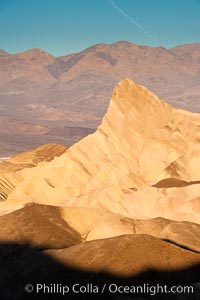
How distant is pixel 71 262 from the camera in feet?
93.4

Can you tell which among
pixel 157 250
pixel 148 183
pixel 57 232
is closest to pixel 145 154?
pixel 148 183

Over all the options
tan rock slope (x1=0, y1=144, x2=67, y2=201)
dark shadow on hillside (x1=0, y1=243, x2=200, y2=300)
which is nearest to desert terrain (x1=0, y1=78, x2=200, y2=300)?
dark shadow on hillside (x1=0, y1=243, x2=200, y2=300)

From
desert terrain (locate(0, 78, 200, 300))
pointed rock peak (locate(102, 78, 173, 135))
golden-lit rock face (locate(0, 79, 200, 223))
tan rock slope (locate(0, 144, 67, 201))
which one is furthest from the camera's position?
tan rock slope (locate(0, 144, 67, 201))

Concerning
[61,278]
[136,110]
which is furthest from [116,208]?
[61,278]

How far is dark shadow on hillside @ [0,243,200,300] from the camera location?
24719 mm

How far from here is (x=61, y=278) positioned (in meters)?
27.1

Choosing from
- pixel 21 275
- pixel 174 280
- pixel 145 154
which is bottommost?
pixel 21 275

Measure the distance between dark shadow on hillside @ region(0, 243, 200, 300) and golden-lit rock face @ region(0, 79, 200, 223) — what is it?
1505 centimetres

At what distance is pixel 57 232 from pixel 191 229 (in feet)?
34.9

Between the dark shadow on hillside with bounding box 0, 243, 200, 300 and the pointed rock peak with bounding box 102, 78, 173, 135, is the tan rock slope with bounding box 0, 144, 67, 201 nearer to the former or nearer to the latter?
the pointed rock peak with bounding box 102, 78, 173, 135

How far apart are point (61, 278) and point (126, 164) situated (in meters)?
28.4

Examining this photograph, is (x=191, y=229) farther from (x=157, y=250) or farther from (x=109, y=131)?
(x=109, y=131)

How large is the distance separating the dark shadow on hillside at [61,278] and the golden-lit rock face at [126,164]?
15053 mm

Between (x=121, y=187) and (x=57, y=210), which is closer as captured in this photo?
(x=57, y=210)
